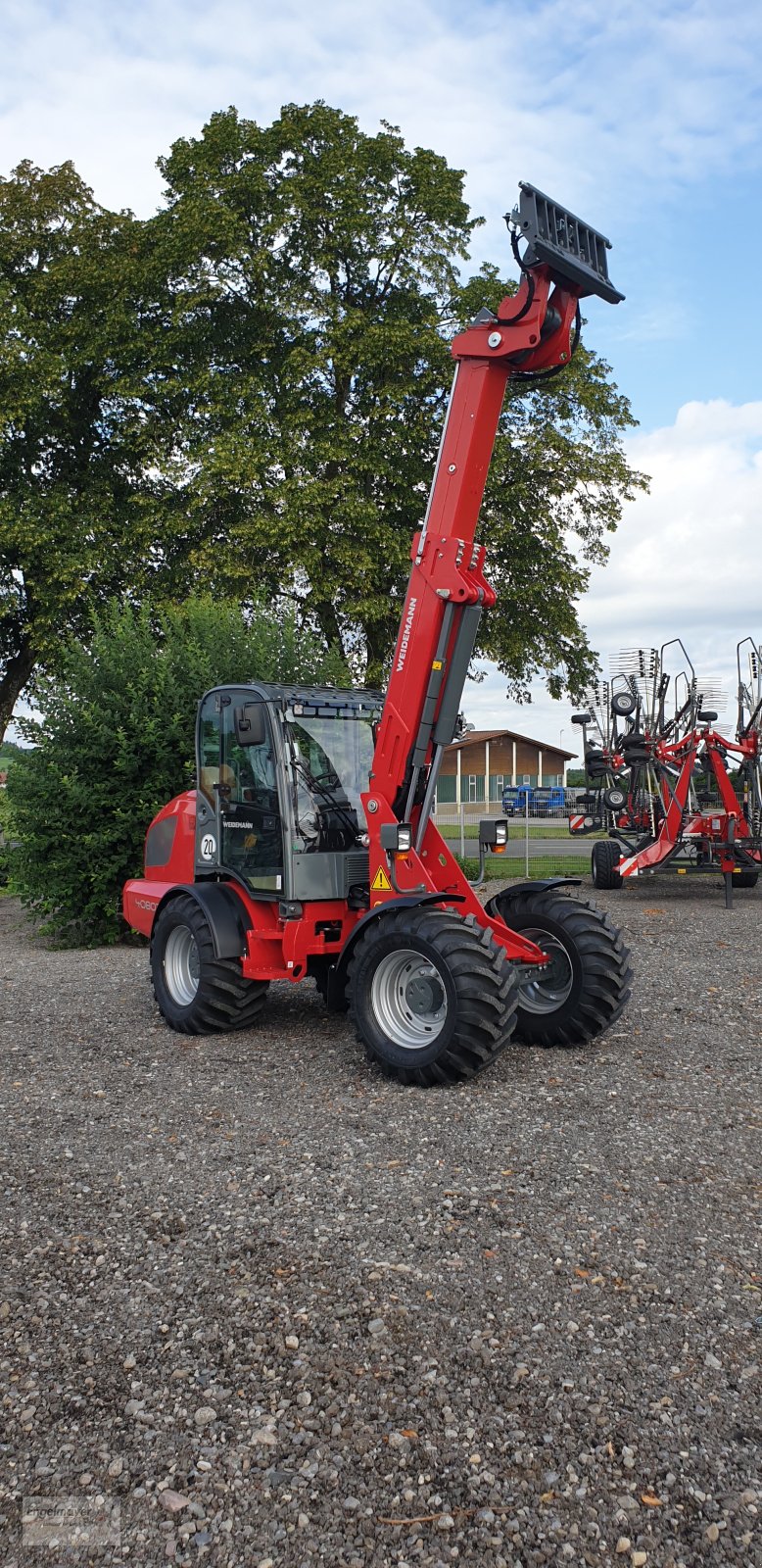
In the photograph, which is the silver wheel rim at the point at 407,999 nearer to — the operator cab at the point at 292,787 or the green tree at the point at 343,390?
the operator cab at the point at 292,787

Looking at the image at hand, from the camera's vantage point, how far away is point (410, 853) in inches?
289

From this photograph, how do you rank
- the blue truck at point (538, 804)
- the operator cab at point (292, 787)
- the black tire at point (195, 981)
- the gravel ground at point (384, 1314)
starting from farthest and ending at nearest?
the blue truck at point (538, 804) → the black tire at point (195, 981) → the operator cab at point (292, 787) → the gravel ground at point (384, 1314)

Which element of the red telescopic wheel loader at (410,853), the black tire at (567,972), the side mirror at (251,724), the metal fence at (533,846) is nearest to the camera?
the red telescopic wheel loader at (410,853)

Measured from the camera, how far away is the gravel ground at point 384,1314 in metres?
2.92

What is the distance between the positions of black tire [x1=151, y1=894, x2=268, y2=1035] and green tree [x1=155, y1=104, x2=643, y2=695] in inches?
459

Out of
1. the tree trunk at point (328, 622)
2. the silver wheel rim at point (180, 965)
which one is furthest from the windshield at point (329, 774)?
the tree trunk at point (328, 622)

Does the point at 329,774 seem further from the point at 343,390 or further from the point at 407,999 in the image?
the point at 343,390

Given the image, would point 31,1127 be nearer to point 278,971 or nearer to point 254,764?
point 278,971

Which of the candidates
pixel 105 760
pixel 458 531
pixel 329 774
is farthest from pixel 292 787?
pixel 105 760

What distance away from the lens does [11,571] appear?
23.2 m

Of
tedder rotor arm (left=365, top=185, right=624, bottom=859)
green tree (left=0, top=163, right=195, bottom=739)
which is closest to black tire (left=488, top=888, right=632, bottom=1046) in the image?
tedder rotor arm (left=365, top=185, right=624, bottom=859)

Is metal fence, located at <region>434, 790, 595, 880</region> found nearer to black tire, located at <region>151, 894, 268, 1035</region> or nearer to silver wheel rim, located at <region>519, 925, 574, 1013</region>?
black tire, located at <region>151, 894, 268, 1035</region>

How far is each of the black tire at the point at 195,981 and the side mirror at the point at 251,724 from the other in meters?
1.34

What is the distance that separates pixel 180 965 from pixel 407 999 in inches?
93.2
